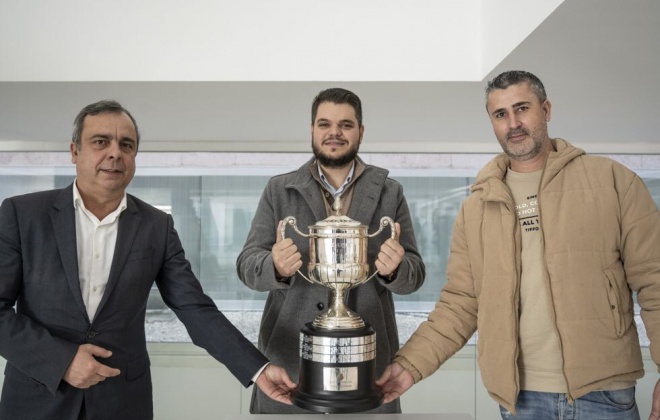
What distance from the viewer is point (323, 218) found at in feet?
7.03

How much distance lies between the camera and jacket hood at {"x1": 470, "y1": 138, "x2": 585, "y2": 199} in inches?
74.8

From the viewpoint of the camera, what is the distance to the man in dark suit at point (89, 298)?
1807 mm

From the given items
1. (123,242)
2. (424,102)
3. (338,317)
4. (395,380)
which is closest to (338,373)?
(338,317)

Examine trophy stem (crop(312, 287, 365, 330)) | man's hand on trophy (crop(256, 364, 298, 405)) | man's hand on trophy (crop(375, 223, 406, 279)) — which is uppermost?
man's hand on trophy (crop(375, 223, 406, 279))

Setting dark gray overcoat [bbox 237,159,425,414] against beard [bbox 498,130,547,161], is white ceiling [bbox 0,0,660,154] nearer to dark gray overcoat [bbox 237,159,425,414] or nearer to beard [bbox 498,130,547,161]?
beard [bbox 498,130,547,161]

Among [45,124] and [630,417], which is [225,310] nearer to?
[45,124]

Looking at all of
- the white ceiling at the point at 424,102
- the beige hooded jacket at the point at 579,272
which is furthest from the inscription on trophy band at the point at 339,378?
the white ceiling at the point at 424,102

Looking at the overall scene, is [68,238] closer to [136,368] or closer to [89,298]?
[89,298]

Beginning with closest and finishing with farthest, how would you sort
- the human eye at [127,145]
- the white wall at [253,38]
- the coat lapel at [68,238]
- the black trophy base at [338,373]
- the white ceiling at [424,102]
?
the black trophy base at [338,373] → the coat lapel at [68,238] → the human eye at [127,145] → the white ceiling at [424,102] → the white wall at [253,38]

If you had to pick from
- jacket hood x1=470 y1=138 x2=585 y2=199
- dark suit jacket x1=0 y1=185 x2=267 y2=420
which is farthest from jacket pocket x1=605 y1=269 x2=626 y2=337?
dark suit jacket x1=0 y1=185 x2=267 y2=420

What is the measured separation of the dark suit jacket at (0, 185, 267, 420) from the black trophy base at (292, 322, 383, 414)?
256mm

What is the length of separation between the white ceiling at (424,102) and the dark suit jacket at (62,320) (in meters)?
1.16

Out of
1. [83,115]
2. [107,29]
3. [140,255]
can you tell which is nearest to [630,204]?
[140,255]

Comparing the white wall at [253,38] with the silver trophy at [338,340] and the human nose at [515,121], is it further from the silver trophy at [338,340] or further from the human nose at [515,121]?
the silver trophy at [338,340]
